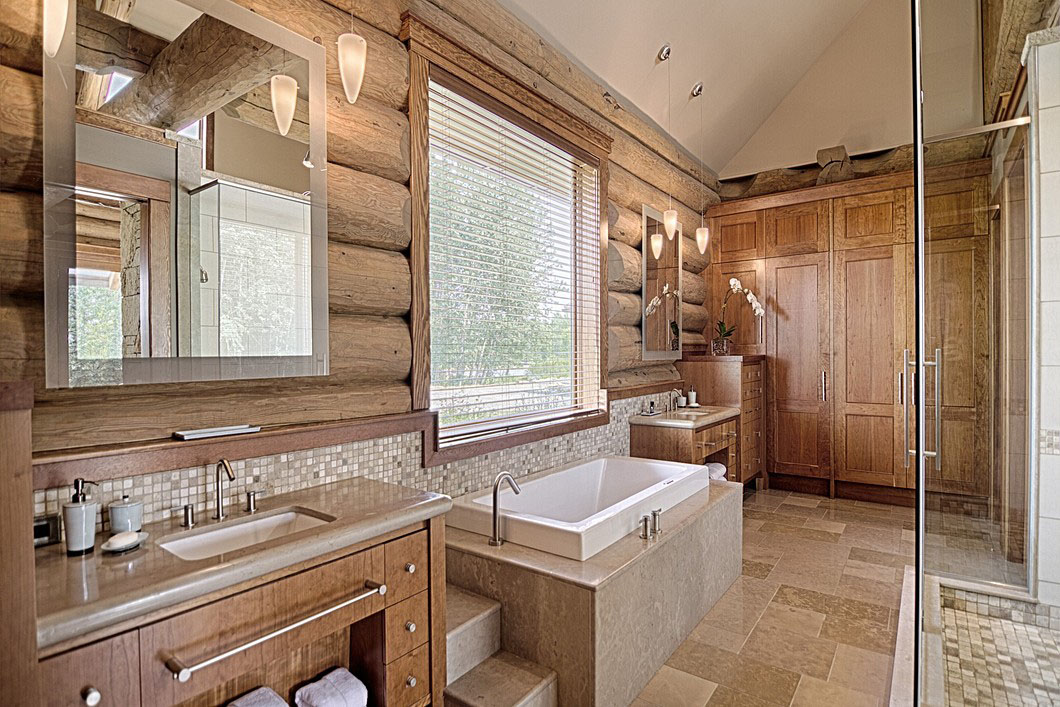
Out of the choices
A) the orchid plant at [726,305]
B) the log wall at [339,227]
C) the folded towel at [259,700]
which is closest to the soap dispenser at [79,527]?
the log wall at [339,227]

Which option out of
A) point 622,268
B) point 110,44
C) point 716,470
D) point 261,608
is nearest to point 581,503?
point 716,470

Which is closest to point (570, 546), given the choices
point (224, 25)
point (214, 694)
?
point (214, 694)

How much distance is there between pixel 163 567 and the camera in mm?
1264

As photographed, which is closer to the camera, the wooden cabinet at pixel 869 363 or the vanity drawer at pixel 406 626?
the vanity drawer at pixel 406 626

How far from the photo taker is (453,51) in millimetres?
2684

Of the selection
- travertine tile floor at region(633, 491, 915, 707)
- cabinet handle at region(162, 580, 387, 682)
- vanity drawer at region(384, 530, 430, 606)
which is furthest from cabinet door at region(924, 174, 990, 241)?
cabinet handle at region(162, 580, 387, 682)

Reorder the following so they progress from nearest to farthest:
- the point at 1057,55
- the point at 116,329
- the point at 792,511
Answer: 1. the point at 1057,55
2. the point at 116,329
3. the point at 792,511

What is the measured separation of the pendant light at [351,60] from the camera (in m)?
2.08

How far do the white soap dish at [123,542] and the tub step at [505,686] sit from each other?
1115 millimetres

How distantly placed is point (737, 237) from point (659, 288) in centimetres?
151

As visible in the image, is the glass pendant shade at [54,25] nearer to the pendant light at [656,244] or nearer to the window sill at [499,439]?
the window sill at [499,439]

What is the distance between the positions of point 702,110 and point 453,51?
285 centimetres

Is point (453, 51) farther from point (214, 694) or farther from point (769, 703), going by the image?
point (769, 703)

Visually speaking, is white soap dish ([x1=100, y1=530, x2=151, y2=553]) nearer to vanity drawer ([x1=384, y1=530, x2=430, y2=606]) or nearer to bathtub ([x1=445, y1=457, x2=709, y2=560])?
vanity drawer ([x1=384, y1=530, x2=430, y2=606])
